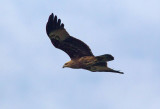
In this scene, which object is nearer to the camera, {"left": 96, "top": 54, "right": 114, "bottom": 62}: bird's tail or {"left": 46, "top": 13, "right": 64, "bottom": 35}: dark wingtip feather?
{"left": 96, "top": 54, "right": 114, "bottom": 62}: bird's tail

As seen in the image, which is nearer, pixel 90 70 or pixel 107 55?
pixel 107 55

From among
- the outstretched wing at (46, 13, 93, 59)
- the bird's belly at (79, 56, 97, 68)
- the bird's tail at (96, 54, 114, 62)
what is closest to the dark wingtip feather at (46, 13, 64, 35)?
the outstretched wing at (46, 13, 93, 59)

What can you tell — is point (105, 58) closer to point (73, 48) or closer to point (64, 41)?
point (73, 48)

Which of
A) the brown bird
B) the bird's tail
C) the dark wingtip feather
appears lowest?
the bird's tail

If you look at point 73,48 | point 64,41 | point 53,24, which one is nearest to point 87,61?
point 73,48

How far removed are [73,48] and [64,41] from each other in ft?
1.88

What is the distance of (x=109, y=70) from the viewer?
23078 mm

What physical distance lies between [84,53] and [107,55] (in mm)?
1577

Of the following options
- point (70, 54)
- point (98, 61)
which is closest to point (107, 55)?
point (98, 61)

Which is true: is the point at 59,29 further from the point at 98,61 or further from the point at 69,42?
Answer: the point at 98,61

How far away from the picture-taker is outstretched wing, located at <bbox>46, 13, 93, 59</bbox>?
73.0 ft

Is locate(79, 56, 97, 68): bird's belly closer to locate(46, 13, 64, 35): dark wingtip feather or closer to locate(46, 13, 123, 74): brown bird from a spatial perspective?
locate(46, 13, 123, 74): brown bird

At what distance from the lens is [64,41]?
2267cm

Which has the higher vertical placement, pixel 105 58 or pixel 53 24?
pixel 53 24
